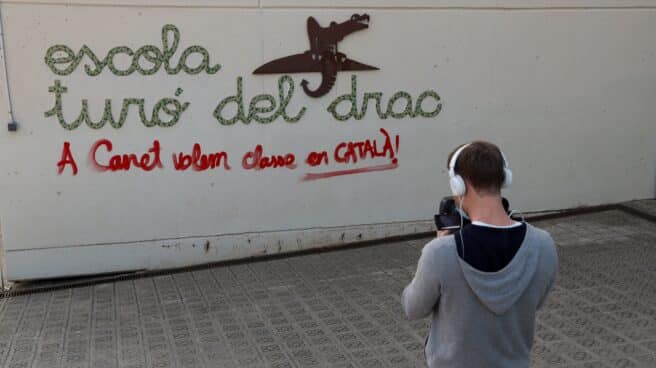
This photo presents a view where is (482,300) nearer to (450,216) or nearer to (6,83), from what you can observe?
(450,216)

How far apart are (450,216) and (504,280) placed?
292 millimetres

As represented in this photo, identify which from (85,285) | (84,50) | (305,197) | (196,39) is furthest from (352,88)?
(85,285)

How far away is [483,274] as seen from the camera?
6.78 feet

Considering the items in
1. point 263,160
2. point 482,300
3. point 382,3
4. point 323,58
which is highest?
point 382,3

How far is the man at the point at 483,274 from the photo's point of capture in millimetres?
2082

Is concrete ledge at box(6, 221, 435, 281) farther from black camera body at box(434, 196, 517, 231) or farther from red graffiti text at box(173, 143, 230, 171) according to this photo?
black camera body at box(434, 196, 517, 231)

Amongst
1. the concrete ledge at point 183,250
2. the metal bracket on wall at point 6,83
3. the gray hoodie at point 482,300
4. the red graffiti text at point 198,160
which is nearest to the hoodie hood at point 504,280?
the gray hoodie at point 482,300

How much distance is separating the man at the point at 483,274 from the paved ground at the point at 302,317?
7.07 ft

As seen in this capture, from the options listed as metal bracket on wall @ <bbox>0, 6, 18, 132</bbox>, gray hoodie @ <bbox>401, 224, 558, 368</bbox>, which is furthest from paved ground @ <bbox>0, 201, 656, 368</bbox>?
gray hoodie @ <bbox>401, 224, 558, 368</bbox>

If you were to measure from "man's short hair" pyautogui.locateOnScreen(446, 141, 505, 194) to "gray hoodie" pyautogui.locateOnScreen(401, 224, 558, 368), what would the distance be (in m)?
0.20

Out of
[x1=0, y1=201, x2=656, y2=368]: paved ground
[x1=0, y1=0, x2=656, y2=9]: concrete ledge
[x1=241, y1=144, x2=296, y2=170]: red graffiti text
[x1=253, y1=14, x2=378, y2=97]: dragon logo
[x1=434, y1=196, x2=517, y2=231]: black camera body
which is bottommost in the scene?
[x1=0, y1=201, x2=656, y2=368]: paved ground

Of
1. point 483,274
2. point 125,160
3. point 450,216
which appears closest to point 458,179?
point 450,216

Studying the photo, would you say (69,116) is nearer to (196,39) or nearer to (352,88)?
(196,39)

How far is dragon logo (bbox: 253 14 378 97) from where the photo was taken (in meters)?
6.43
